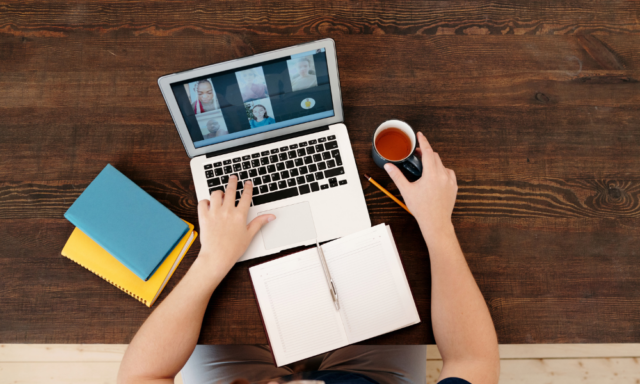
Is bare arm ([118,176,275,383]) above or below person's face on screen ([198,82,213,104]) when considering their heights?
below

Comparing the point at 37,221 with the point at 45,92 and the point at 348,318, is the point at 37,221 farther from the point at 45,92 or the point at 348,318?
the point at 348,318

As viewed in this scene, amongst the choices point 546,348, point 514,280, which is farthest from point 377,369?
point 546,348

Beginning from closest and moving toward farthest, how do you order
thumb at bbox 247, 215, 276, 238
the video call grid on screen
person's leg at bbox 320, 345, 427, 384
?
the video call grid on screen
thumb at bbox 247, 215, 276, 238
person's leg at bbox 320, 345, 427, 384

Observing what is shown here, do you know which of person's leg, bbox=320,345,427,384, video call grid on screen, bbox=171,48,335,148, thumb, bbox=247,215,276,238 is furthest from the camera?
person's leg, bbox=320,345,427,384

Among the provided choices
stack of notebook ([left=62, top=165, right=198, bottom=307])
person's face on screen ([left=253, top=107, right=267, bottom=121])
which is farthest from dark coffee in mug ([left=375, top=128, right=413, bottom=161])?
stack of notebook ([left=62, top=165, right=198, bottom=307])

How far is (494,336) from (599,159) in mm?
555

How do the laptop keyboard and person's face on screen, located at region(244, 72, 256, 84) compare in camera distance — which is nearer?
person's face on screen, located at region(244, 72, 256, 84)

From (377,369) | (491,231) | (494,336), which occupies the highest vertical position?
(491,231)

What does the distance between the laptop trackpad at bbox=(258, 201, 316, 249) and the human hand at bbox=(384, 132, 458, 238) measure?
A: 0.23 meters

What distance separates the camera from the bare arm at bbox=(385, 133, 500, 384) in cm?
79

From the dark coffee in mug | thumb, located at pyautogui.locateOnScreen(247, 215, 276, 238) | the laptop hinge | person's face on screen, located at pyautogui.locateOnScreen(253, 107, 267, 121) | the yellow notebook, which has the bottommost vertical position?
the yellow notebook

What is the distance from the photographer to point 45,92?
98cm

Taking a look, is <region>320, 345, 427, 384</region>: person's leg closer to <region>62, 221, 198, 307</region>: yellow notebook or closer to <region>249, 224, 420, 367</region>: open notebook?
<region>249, 224, 420, 367</region>: open notebook

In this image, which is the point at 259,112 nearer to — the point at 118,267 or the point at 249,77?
the point at 249,77
